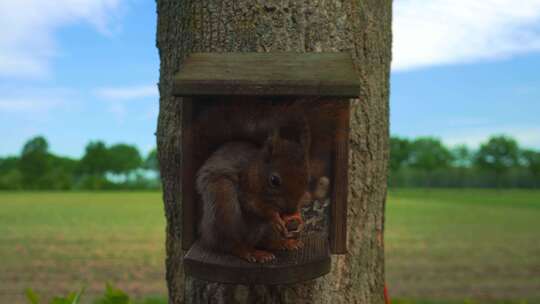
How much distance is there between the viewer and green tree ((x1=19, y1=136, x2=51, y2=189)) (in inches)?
2437

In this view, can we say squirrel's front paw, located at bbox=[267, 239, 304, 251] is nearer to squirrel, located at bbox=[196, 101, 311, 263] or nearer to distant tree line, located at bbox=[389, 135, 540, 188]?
squirrel, located at bbox=[196, 101, 311, 263]

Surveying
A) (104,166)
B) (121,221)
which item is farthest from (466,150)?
(121,221)

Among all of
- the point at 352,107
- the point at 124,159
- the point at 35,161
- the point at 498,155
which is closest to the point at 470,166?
the point at 498,155

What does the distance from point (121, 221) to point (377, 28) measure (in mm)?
22901

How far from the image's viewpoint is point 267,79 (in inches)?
79.8

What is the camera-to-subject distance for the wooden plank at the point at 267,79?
2014mm

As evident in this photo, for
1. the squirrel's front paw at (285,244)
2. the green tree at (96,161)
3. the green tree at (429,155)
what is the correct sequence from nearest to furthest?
the squirrel's front paw at (285,244), the green tree at (96,161), the green tree at (429,155)

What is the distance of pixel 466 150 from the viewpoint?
259 feet

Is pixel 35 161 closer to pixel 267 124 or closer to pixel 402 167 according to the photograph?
pixel 402 167

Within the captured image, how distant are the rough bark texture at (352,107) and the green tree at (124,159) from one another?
185ft

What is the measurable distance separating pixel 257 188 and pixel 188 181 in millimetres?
438

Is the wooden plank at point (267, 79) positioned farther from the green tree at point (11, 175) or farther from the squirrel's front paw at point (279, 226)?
the green tree at point (11, 175)

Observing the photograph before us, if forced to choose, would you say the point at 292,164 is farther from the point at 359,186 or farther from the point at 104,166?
the point at 104,166

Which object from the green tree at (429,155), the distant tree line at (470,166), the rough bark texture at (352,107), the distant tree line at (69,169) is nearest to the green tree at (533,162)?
the distant tree line at (470,166)
